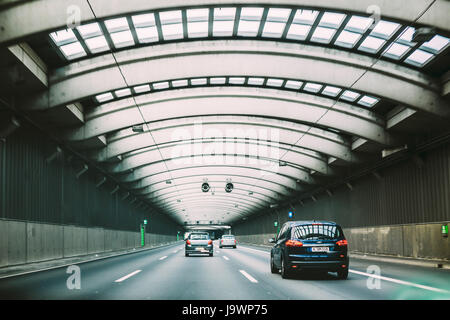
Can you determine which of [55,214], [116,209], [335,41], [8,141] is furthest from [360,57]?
[116,209]

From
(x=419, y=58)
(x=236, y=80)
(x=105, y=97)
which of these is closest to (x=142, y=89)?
(x=105, y=97)

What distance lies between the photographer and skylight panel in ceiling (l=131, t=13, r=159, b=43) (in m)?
16.7

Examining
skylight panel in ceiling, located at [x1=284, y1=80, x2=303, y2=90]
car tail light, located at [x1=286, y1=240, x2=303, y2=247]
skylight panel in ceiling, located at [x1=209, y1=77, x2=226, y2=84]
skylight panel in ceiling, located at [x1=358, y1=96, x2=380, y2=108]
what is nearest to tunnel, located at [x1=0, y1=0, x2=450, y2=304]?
car tail light, located at [x1=286, y1=240, x2=303, y2=247]

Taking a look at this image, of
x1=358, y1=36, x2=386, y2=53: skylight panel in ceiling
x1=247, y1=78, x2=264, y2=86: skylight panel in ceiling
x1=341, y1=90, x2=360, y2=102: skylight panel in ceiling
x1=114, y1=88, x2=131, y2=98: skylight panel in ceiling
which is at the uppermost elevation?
x1=247, y1=78, x2=264, y2=86: skylight panel in ceiling

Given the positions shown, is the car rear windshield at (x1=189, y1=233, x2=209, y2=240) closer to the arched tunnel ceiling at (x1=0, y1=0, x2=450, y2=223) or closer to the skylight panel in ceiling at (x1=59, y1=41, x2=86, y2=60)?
the arched tunnel ceiling at (x1=0, y1=0, x2=450, y2=223)

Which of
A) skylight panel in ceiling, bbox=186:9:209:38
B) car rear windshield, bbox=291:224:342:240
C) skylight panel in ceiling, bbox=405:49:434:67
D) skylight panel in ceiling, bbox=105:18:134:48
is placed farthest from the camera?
skylight panel in ceiling, bbox=405:49:434:67

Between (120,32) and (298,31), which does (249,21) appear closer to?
(298,31)

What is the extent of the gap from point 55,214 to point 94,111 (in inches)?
214

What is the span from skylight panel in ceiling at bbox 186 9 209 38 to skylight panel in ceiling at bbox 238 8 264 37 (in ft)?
4.06

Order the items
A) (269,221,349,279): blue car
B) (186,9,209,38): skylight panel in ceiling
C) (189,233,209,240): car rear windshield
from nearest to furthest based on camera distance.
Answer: (269,221,349,279): blue car, (186,9,209,38): skylight panel in ceiling, (189,233,209,240): car rear windshield

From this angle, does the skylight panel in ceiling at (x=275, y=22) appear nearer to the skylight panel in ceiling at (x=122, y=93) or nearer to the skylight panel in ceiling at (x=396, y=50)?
the skylight panel in ceiling at (x=396, y=50)

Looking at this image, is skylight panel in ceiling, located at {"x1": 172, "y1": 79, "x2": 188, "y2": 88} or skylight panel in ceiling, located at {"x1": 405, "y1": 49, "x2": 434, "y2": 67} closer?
skylight panel in ceiling, located at {"x1": 405, "y1": 49, "x2": 434, "y2": 67}

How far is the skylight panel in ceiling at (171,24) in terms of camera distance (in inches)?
657
